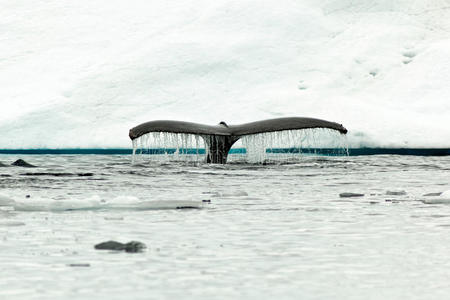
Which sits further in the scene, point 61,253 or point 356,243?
point 356,243

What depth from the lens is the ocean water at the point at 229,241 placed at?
16.9ft

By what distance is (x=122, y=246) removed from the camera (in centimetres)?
641

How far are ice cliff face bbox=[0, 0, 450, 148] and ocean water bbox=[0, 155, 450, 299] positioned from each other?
12.1 metres

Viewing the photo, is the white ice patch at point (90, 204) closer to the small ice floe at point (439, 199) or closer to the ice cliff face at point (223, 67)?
the small ice floe at point (439, 199)

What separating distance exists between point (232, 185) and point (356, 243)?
5.96 metres

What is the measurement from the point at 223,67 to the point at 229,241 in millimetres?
21997

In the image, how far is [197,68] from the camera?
28562 millimetres

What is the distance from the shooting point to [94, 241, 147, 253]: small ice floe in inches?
Result: 250

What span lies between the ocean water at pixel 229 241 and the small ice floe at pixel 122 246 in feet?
0.24

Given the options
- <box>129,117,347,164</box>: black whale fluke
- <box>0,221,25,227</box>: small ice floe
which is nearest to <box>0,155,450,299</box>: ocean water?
<box>0,221,25,227</box>: small ice floe

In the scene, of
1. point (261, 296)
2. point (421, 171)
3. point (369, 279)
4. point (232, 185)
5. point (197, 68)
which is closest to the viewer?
point (261, 296)

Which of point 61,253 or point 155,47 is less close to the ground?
point 155,47

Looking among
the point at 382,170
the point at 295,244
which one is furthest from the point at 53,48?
the point at 295,244

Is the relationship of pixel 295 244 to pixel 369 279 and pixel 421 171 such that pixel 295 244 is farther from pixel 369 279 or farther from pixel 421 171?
pixel 421 171
